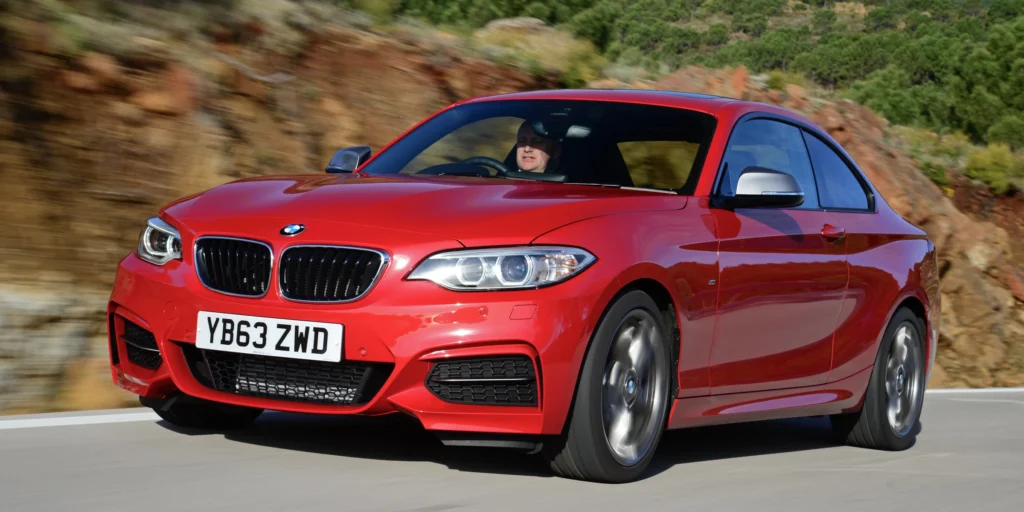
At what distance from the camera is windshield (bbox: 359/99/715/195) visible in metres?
6.12

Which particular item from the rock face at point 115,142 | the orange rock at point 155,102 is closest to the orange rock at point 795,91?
the rock face at point 115,142

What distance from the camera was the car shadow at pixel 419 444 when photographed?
18.1 feet

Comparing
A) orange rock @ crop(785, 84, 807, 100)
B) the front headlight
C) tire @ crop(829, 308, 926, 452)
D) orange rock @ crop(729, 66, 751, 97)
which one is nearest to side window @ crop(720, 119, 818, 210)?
tire @ crop(829, 308, 926, 452)

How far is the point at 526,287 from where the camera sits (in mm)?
4840

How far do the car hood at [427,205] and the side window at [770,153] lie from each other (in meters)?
0.58

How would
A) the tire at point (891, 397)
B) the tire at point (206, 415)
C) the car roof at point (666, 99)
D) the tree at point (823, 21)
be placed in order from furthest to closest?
1. the tree at point (823, 21)
2. the tire at point (891, 397)
3. the car roof at point (666, 99)
4. the tire at point (206, 415)

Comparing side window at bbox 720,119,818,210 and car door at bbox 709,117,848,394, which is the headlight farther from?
side window at bbox 720,119,818,210

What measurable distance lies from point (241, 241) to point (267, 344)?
1.40 ft

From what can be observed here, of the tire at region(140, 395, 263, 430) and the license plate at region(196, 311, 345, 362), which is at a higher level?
the license plate at region(196, 311, 345, 362)

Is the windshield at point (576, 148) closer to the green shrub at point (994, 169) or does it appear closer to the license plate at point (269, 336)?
the license plate at point (269, 336)

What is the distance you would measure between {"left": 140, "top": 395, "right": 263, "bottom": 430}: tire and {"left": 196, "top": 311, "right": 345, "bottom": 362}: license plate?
30.7 inches

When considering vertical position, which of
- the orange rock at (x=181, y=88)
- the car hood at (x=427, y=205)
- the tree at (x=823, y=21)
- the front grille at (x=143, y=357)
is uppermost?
the car hood at (x=427, y=205)

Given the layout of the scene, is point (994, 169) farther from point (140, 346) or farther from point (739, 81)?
point (140, 346)

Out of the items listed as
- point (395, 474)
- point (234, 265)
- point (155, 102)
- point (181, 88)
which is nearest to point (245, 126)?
point (181, 88)
